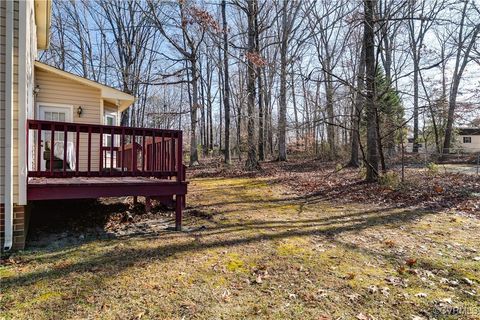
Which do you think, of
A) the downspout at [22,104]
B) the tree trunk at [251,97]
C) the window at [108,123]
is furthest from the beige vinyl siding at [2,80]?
the tree trunk at [251,97]

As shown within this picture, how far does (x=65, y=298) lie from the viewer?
9.49 feet

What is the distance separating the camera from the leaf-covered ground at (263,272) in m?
2.73

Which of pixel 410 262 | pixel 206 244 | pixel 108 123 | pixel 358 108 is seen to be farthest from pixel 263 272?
pixel 108 123

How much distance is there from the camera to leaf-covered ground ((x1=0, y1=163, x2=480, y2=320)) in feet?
8.97

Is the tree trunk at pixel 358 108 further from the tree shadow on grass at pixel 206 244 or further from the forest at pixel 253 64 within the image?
the tree shadow on grass at pixel 206 244

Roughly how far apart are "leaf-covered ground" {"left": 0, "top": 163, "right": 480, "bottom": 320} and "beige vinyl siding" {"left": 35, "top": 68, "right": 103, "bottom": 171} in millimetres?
4881

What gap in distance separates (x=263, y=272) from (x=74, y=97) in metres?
7.67

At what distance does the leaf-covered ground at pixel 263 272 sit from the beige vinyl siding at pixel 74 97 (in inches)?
192

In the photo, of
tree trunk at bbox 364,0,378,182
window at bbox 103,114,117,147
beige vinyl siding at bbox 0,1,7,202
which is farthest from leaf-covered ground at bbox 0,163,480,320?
window at bbox 103,114,117,147

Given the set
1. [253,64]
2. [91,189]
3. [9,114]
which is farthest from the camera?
[253,64]

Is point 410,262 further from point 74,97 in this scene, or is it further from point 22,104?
point 74,97

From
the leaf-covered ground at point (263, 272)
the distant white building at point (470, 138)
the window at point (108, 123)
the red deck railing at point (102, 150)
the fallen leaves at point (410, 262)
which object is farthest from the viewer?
the distant white building at point (470, 138)

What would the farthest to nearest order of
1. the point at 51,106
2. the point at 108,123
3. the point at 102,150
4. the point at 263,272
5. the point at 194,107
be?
1. the point at 194,107
2. the point at 108,123
3. the point at 51,106
4. the point at 102,150
5. the point at 263,272

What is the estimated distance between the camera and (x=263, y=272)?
3.53 m
